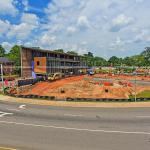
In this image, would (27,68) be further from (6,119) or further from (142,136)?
(142,136)

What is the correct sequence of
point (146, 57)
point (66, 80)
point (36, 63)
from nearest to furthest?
point (66, 80), point (36, 63), point (146, 57)

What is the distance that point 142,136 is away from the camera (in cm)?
1869

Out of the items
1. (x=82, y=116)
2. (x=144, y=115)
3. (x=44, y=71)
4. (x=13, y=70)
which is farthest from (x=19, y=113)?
(x=13, y=70)

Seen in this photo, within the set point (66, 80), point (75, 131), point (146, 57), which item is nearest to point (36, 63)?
point (66, 80)

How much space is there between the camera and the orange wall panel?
296 feet

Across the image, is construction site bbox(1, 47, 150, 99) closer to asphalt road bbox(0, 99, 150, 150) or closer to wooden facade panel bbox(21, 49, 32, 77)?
wooden facade panel bbox(21, 49, 32, 77)

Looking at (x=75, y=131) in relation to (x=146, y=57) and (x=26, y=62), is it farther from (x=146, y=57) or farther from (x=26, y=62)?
(x=146, y=57)

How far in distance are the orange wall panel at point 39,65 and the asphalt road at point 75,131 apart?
61140mm

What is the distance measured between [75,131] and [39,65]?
71845mm

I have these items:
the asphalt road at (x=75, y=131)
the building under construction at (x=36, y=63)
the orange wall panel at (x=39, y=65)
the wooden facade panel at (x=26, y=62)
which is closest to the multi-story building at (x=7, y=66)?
the building under construction at (x=36, y=63)

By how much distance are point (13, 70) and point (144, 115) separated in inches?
3644

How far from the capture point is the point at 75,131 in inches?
813

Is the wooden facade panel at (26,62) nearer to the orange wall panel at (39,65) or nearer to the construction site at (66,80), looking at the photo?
the construction site at (66,80)

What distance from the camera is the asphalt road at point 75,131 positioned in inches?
665
